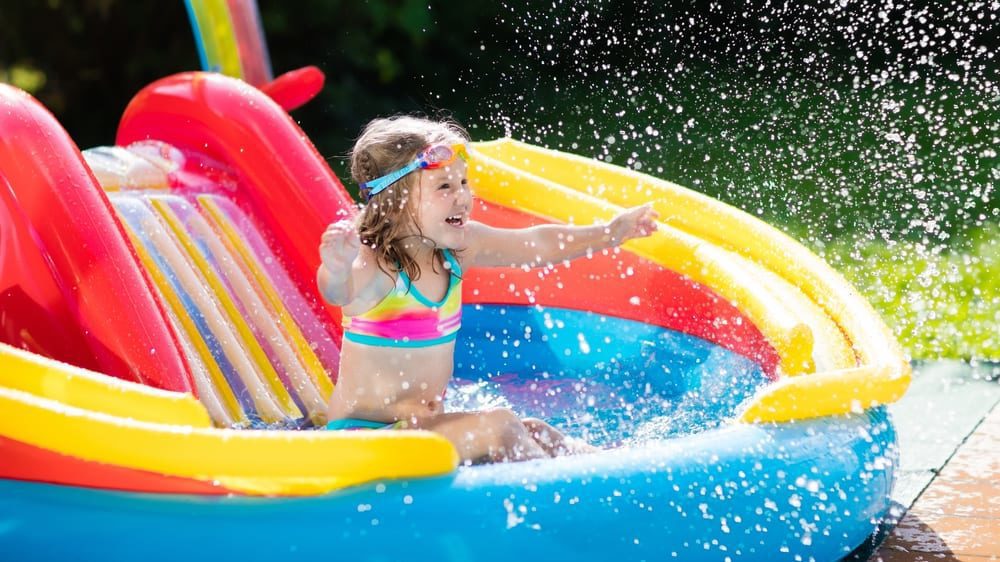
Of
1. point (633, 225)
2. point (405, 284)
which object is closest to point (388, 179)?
point (405, 284)

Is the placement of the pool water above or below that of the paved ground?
above

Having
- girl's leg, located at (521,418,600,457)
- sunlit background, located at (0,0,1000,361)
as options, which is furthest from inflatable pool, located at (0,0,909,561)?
sunlit background, located at (0,0,1000,361)

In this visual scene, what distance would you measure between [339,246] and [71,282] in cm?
54

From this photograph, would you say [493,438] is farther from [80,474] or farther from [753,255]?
[753,255]

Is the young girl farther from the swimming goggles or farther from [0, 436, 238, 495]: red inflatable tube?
[0, 436, 238, 495]: red inflatable tube

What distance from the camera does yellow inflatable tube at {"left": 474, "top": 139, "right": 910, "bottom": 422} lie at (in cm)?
219

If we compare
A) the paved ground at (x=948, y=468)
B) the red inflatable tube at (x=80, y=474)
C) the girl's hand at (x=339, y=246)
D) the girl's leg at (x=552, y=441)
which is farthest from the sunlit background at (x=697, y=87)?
the red inflatable tube at (x=80, y=474)

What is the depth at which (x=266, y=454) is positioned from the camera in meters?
1.82

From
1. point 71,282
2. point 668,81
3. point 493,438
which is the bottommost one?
point 668,81

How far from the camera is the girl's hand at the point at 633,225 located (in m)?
2.55

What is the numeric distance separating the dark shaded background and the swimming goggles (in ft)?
11.0

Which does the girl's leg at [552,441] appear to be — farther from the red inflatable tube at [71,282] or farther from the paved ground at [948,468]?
the red inflatable tube at [71,282]

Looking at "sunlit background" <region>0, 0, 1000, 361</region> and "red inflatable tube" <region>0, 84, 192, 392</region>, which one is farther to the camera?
"sunlit background" <region>0, 0, 1000, 361</region>

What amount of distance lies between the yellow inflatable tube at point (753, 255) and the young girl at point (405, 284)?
1.40ft
